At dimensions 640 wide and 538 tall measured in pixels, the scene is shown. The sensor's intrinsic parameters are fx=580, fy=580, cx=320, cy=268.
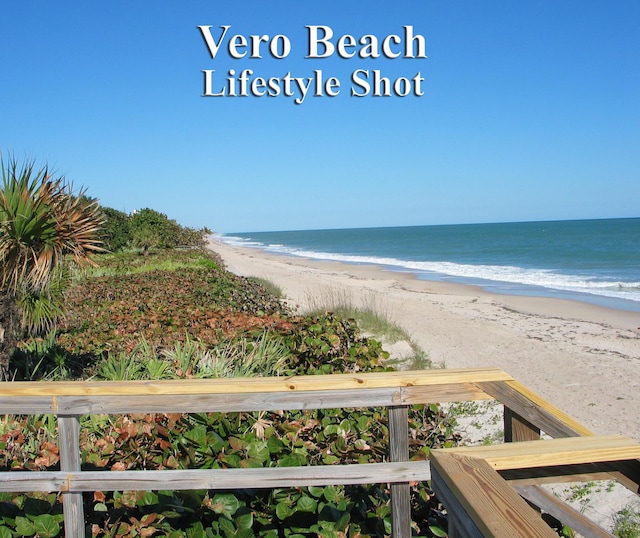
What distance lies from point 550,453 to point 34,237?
15.3ft

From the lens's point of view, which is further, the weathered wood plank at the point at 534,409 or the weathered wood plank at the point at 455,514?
the weathered wood plank at the point at 534,409

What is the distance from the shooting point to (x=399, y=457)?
2.57 meters

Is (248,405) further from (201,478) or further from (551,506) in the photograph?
(551,506)

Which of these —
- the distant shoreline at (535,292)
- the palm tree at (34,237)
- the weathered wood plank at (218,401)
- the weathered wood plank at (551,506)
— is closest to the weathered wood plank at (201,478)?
the weathered wood plank at (218,401)

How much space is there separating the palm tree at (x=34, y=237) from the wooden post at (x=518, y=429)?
388cm

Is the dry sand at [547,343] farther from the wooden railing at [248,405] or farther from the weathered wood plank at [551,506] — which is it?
the weathered wood plank at [551,506]

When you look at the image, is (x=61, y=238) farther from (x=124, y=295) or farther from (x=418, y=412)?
(x=124, y=295)

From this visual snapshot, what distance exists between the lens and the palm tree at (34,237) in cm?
473

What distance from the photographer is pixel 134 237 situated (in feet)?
91.1

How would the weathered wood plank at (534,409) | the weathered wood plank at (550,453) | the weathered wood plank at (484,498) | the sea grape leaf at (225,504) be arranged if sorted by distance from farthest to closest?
the sea grape leaf at (225,504) < the weathered wood plank at (534,409) < the weathered wood plank at (550,453) < the weathered wood plank at (484,498)

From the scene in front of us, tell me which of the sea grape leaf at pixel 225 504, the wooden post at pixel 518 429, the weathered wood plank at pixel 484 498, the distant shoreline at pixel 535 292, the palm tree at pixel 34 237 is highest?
the palm tree at pixel 34 237

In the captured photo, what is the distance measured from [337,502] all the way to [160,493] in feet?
2.95

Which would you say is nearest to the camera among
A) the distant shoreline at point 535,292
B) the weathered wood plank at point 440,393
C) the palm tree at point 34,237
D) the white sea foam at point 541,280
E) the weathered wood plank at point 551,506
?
the weathered wood plank at point 551,506

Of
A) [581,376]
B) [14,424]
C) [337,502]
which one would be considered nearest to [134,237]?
[581,376]
